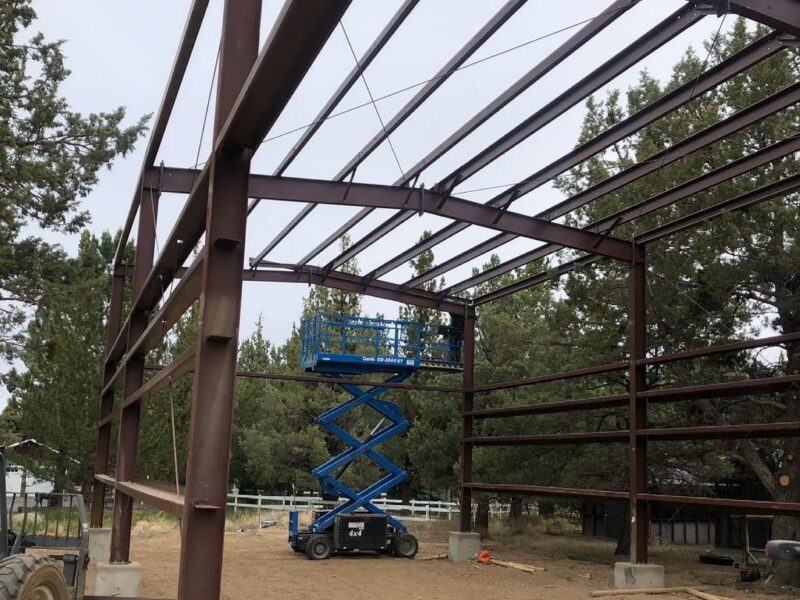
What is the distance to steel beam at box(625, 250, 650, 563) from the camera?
13227mm

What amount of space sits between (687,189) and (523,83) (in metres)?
4.02

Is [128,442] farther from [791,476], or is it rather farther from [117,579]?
[791,476]

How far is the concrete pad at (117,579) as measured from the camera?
32.2ft

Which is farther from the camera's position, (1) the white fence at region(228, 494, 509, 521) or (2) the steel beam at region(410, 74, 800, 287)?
(1) the white fence at region(228, 494, 509, 521)

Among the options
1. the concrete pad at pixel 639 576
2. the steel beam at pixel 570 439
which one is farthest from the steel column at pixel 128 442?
the steel beam at pixel 570 439

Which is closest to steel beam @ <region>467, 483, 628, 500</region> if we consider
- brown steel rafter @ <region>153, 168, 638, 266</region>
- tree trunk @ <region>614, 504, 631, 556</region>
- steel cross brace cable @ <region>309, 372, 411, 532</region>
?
steel cross brace cable @ <region>309, 372, 411, 532</region>

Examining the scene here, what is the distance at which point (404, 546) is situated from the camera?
752 inches

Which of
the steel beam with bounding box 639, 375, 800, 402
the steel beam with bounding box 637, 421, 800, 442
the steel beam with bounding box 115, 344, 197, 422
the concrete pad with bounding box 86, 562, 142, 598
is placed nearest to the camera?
the steel beam with bounding box 115, 344, 197, 422

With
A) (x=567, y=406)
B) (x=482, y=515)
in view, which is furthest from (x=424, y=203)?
(x=482, y=515)

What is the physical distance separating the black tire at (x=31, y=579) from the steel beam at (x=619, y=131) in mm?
8562

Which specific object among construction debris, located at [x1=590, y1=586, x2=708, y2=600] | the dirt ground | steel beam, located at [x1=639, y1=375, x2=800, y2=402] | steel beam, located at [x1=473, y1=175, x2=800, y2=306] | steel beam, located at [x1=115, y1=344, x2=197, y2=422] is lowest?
the dirt ground

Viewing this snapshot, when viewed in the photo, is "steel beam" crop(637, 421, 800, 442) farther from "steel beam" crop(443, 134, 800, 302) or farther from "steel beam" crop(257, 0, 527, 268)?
"steel beam" crop(257, 0, 527, 268)

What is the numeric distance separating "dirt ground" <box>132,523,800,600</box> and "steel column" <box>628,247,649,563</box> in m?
1.09

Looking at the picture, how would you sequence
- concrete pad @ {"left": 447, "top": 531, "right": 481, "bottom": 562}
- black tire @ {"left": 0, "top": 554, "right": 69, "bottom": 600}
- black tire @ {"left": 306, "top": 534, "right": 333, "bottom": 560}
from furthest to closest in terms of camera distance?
concrete pad @ {"left": 447, "top": 531, "right": 481, "bottom": 562}
black tire @ {"left": 306, "top": 534, "right": 333, "bottom": 560}
black tire @ {"left": 0, "top": 554, "right": 69, "bottom": 600}
